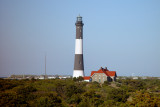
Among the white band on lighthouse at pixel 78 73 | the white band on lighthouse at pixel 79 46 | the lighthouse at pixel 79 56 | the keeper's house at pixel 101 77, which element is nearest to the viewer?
the keeper's house at pixel 101 77

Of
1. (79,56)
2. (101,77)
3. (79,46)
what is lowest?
(101,77)

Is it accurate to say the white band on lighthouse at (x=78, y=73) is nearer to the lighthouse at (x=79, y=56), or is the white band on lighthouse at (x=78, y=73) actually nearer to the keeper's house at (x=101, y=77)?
the lighthouse at (x=79, y=56)

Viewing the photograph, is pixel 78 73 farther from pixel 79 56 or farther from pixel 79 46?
pixel 79 46

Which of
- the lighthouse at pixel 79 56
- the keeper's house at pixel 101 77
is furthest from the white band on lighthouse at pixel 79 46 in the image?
the keeper's house at pixel 101 77

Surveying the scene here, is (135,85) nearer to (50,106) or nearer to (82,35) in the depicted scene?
(82,35)

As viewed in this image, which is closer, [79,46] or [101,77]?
[101,77]

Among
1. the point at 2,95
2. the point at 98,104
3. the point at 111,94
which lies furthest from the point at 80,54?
the point at 2,95


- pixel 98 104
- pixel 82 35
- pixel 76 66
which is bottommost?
pixel 98 104

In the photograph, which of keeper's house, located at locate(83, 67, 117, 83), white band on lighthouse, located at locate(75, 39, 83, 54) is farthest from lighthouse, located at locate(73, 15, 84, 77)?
keeper's house, located at locate(83, 67, 117, 83)

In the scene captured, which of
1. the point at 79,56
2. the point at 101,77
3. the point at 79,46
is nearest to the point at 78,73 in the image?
the point at 79,56

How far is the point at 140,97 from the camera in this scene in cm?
2839

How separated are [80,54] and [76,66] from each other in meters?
2.81

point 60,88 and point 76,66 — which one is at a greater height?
point 76,66

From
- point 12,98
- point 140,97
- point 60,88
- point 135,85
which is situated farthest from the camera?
point 135,85
